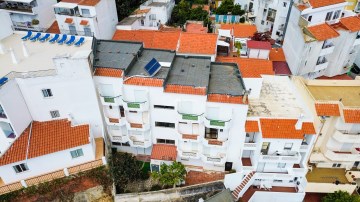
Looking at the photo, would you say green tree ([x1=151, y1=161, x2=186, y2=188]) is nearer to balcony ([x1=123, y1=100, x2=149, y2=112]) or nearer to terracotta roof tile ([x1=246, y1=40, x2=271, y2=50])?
balcony ([x1=123, y1=100, x2=149, y2=112])

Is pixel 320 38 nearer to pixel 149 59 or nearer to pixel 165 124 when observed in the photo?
pixel 149 59

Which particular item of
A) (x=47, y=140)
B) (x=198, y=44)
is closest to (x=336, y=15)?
(x=198, y=44)

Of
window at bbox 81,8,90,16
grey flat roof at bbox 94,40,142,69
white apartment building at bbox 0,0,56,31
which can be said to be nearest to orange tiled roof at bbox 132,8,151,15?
window at bbox 81,8,90,16

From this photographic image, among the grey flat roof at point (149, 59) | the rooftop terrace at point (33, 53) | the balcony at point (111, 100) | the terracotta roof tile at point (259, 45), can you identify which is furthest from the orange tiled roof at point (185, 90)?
the terracotta roof tile at point (259, 45)

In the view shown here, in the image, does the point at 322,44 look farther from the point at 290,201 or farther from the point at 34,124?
the point at 34,124

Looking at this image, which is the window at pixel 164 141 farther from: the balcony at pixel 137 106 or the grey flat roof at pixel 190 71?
the grey flat roof at pixel 190 71

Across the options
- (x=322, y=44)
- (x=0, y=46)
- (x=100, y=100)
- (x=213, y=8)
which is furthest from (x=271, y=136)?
(x=213, y=8)
